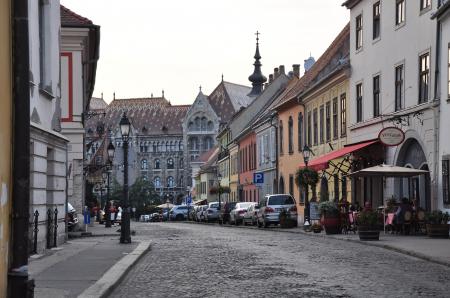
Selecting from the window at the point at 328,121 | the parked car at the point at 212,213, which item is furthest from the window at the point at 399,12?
the parked car at the point at 212,213

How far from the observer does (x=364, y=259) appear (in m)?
18.3

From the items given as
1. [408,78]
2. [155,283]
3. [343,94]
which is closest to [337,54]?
[343,94]

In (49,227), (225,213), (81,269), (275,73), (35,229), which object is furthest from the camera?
(275,73)

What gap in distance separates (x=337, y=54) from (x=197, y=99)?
12074 centimetres

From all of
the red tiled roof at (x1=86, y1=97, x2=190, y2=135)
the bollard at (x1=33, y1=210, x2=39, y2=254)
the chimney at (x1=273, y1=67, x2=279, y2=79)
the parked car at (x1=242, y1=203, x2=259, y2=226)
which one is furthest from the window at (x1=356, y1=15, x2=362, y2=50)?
the red tiled roof at (x1=86, y1=97, x2=190, y2=135)

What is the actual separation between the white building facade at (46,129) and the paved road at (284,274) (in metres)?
2.79

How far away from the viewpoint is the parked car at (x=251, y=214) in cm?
4488

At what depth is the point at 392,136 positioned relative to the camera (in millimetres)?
28328

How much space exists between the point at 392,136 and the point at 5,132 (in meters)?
20.5

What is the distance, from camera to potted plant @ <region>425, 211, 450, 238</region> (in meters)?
25.1

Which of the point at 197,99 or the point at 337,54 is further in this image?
the point at 197,99

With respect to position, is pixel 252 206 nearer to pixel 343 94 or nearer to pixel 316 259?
pixel 343 94

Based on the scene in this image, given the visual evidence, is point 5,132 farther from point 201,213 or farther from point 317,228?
point 201,213

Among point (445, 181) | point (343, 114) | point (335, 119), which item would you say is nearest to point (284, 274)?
point (445, 181)
